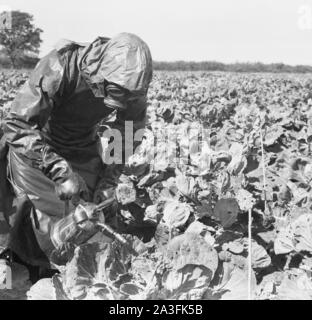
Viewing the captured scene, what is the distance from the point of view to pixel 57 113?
3230 millimetres

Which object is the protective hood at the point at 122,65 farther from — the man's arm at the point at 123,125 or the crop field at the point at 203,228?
the crop field at the point at 203,228

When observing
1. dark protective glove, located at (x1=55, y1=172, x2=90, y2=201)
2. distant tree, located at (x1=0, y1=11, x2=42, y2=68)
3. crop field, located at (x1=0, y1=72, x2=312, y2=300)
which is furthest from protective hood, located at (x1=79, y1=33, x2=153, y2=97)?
distant tree, located at (x1=0, y1=11, x2=42, y2=68)

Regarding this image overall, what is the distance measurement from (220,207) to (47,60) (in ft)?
4.07

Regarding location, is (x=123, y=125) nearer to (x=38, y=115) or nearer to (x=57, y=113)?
(x=57, y=113)

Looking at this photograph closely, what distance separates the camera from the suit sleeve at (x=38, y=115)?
2.81 m

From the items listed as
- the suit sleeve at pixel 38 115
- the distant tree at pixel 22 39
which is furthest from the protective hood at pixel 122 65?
the distant tree at pixel 22 39

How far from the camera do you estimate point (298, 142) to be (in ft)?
21.5

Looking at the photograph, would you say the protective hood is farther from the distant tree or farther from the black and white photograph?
the distant tree

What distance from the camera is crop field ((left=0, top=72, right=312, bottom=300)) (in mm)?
1868

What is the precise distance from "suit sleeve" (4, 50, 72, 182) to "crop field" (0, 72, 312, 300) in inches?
19.6

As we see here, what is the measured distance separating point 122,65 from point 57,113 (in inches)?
32.4

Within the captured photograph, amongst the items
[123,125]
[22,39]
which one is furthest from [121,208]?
[22,39]
